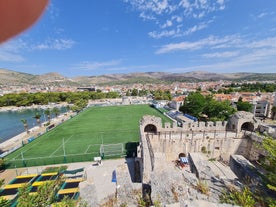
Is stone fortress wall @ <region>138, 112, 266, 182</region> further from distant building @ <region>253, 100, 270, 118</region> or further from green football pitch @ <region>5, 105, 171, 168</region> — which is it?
distant building @ <region>253, 100, 270, 118</region>

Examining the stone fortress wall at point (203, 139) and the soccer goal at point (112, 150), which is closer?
the stone fortress wall at point (203, 139)

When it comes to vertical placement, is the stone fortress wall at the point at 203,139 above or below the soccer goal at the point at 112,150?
above

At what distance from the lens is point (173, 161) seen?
1504cm

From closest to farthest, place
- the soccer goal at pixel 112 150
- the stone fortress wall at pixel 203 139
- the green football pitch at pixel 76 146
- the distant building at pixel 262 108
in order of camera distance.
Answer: the stone fortress wall at pixel 203 139 < the green football pitch at pixel 76 146 < the soccer goal at pixel 112 150 < the distant building at pixel 262 108

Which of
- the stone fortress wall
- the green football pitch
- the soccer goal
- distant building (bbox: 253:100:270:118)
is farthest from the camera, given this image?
distant building (bbox: 253:100:270:118)

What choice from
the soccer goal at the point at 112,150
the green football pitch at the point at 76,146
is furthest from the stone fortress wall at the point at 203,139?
the green football pitch at the point at 76,146

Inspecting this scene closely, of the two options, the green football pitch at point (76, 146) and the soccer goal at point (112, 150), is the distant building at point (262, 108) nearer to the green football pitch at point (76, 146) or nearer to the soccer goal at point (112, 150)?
the green football pitch at point (76, 146)

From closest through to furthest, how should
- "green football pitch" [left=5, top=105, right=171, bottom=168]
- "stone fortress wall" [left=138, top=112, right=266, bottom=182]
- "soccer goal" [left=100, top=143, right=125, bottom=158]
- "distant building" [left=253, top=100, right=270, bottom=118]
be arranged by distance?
"stone fortress wall" [left=138, top=112, right=266, bottom=182], "green football pitch" [left=5, top=105, right=171, bottom=168], "soccer goal" [left=100, top=143, right=125, bottom=158], "distant building" [left=253, top=100, right=270, bottom=118]

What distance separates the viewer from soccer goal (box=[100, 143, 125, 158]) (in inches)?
732

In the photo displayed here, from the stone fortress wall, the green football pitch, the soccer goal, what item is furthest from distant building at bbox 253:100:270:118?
the soccer goal

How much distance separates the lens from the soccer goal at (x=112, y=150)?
61.0ft

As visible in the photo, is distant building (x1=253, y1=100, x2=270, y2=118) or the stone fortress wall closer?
the stone fortress wall

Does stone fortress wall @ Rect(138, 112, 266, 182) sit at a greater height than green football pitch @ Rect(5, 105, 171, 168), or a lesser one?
greater

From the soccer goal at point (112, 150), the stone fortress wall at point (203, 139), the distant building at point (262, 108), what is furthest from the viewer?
the distant building at point (262, 108)
